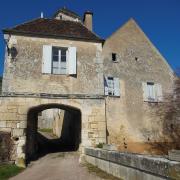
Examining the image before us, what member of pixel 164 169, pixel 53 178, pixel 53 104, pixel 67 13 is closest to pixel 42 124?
pixel 67 13

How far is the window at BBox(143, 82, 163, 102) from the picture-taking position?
17566mm

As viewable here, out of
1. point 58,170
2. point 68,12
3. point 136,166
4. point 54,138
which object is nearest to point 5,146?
point 58,170

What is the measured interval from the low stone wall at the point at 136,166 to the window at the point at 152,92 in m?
9.82

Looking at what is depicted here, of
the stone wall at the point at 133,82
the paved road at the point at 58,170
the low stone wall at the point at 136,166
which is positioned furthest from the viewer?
the stone wall at the point at 133,82

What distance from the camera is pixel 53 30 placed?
12.7 metres

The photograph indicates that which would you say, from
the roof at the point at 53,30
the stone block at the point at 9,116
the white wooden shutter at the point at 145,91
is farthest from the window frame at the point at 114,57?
the stone block at the point at 9,116

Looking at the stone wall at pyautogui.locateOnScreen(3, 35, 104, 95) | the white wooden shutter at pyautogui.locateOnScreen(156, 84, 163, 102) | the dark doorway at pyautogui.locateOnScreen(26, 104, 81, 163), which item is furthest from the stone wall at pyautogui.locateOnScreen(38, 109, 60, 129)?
the stone wall at pyautogui.locateOnScreen(3, 35, 104, 95)

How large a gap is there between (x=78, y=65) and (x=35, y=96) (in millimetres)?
2602

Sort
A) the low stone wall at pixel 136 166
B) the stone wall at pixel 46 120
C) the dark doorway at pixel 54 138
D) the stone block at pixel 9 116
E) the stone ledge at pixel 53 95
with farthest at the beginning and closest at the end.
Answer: the stone wall at pixel 46 120 → the dark doorway at pixel 54 138 → the stone ledge at pixel 53 95 → the stone block at pixel 9 116 → the low stone wall at pixel 136 166

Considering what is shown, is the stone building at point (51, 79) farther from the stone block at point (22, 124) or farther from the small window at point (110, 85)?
the small window at point (110, 85)

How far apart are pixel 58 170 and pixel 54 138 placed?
45.5ft

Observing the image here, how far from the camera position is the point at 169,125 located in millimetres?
17422

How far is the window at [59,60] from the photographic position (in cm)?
1203

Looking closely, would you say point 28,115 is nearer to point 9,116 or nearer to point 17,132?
point 9,116
